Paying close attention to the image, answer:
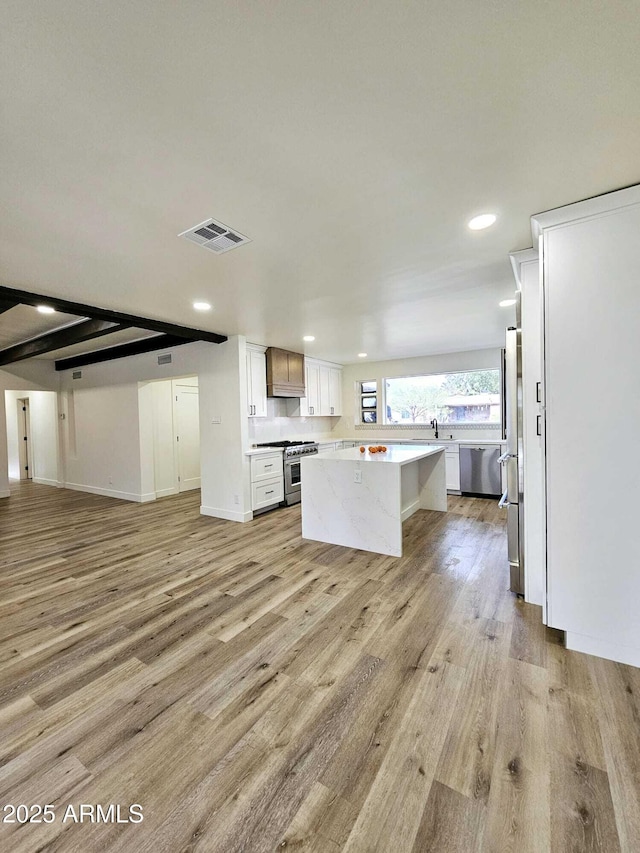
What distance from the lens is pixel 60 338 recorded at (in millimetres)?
4973

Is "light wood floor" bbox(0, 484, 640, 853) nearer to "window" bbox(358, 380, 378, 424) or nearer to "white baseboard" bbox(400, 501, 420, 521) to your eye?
"white baseboard" bbox(400, 501, 420, 521)

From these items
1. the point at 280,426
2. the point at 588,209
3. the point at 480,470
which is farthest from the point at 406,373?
the point at 588,209

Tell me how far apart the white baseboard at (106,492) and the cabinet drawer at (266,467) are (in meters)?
2.46

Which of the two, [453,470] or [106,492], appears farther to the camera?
[106,492]

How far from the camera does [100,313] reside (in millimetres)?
3520

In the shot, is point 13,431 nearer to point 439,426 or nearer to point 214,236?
point 214,236

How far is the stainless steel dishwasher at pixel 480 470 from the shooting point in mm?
5680

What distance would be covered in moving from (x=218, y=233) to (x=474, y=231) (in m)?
1.58

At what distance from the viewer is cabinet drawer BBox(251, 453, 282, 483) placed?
497 centimetres

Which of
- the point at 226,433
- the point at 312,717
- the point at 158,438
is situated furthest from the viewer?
the point at 158,438

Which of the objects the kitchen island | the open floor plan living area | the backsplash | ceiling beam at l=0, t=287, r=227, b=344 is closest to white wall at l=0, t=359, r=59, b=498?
the open floor plan living area

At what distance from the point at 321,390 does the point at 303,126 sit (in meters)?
5.64

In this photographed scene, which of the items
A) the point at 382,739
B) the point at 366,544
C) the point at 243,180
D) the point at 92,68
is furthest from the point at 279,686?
the point at 92,68

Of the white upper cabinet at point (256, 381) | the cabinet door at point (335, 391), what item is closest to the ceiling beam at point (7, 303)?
the white upper cabinet at point (256, 381)
